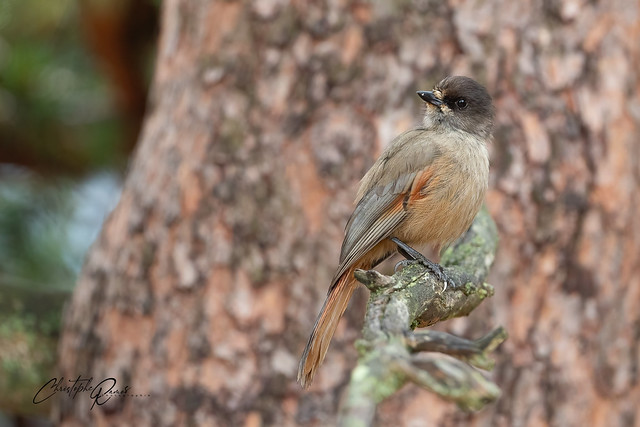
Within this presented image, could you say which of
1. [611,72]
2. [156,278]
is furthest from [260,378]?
[611,72]

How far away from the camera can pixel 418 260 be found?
3148 millimetres

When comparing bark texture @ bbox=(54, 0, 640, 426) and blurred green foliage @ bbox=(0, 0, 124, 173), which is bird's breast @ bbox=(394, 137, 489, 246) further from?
blurred green foliage @ bbox=(0, 0, 124, 173)

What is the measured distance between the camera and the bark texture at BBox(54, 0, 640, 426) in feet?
14.0

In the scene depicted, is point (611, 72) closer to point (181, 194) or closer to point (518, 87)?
point (518, 87)

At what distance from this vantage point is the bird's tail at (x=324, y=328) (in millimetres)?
3039

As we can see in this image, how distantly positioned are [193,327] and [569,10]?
2595 mm

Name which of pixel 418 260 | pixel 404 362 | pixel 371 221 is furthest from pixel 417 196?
pixel 404 362

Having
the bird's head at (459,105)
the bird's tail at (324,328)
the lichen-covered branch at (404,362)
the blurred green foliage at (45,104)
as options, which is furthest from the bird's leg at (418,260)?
the blurred green foliage at (45,104)

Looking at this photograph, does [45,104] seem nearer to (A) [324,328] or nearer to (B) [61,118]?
(B) [61,118]

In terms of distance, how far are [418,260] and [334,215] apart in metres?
1.22

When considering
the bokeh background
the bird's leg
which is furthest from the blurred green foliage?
the bird's leg

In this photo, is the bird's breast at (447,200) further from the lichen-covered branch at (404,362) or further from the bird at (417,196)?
the lichen-covered branch at (404,362)

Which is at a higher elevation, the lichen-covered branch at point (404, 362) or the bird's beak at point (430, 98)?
the bird's beak at point (430, 98)

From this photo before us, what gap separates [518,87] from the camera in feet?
14.9
